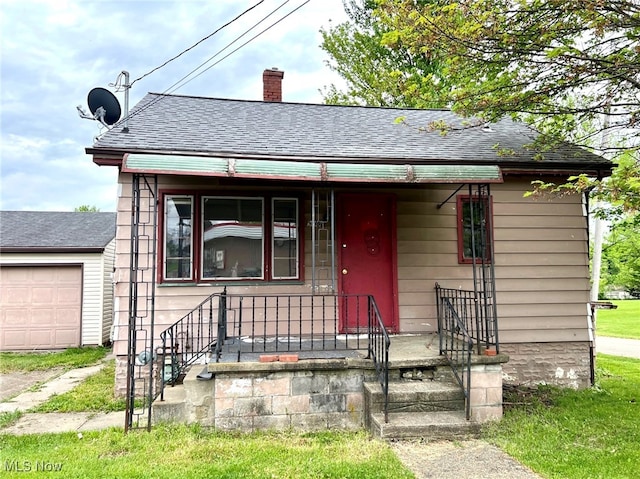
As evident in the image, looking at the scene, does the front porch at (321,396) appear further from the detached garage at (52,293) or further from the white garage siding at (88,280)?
the detached garage at (52,293)

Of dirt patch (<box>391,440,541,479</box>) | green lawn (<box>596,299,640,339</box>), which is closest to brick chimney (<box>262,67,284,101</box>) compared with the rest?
dirt patch (<box>391,440,541,479</box>)

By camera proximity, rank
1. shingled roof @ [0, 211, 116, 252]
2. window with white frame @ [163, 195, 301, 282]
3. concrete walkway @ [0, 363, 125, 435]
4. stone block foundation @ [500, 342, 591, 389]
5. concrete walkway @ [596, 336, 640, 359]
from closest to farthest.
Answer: concrete walkway @ [0, 363, 125, 435] < window with white frame @ [163, 195, 301, 282] < stone block foundation @ [500, 342, 591, 389] < shingled roof @ [0, 211, 116, 252] < concrete walkway @ [596, 336, 640, 359]

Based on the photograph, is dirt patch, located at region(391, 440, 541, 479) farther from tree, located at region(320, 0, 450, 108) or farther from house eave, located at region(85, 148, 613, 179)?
tree, located at region(320, 0, 450, 108)

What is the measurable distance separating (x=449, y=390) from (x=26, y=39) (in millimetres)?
8900

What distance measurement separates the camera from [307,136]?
688 centimetres

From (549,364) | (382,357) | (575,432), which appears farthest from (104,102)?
(549,364)

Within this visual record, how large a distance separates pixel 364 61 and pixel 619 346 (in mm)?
12311

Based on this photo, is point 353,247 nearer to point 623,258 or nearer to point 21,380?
point 21,380

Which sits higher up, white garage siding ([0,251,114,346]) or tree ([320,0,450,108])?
tree ([320,0,450,108])

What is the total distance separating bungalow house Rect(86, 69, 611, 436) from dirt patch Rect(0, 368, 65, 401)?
214 centimetres

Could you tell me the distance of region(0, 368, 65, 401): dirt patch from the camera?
6.49 metres

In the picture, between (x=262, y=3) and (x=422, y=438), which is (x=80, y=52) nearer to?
(x=262, y=3)

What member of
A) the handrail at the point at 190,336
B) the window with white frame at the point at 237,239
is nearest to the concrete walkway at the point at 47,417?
the handrail at the point at 190,336

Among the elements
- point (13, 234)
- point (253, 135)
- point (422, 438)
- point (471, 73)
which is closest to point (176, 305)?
point (253, 135)
